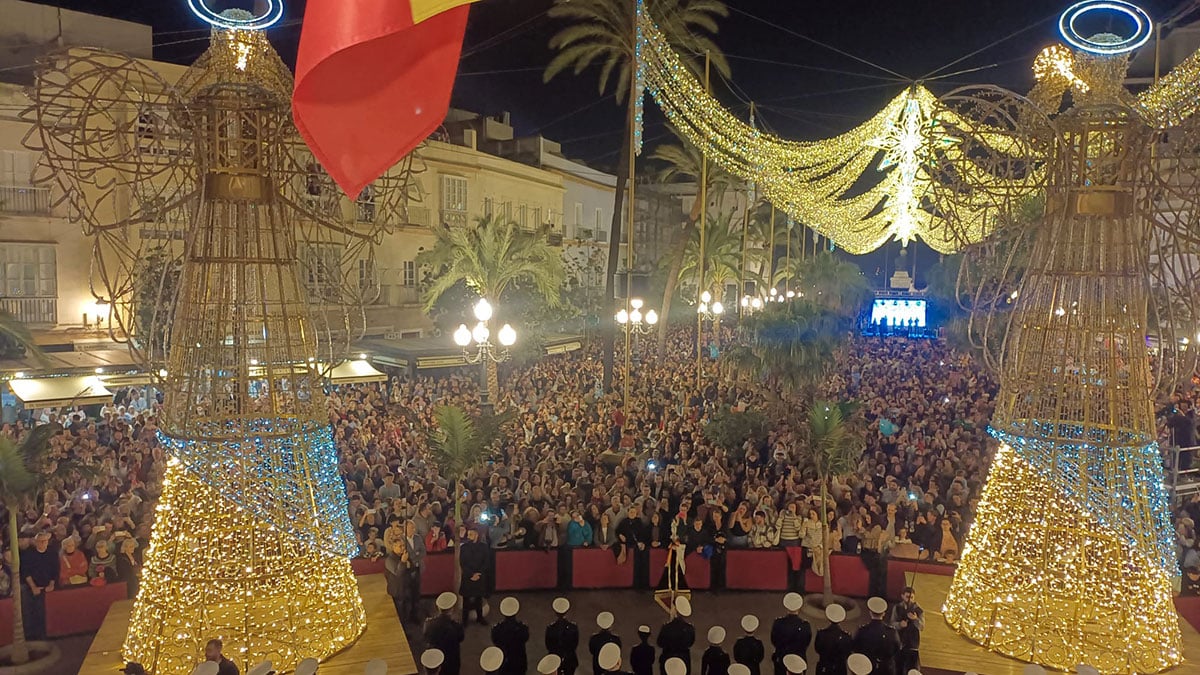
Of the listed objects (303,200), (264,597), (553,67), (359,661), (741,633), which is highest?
(553,67)

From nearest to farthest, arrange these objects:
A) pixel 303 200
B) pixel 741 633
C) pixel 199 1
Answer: pixel 199 1
pixel 303 200
pixel 741 633

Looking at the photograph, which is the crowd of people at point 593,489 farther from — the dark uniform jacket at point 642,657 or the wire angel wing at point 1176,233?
the wire angel wing at point 1176,233

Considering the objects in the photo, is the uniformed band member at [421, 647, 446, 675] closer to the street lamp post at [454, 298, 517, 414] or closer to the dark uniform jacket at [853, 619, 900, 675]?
the dark uniform jacket at [853, 619, 900, 675]

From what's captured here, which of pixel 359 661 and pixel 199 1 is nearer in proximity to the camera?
pixel 199 1

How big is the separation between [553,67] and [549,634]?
15.6m

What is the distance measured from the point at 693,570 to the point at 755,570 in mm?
816

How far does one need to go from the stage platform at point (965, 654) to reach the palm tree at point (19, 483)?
893cm

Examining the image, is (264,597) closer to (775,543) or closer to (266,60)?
(266,60)

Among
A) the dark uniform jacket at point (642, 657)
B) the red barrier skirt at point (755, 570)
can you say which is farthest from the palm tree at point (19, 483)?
the red barrier skirt at point (755, 570)

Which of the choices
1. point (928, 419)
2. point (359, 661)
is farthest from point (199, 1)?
point (928, 419)

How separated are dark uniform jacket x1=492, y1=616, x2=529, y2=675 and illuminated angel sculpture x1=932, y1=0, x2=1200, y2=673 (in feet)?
14.4

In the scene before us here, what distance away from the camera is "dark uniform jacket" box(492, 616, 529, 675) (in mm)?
7805

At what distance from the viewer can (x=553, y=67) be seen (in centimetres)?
2031

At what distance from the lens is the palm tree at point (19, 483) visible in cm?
829
